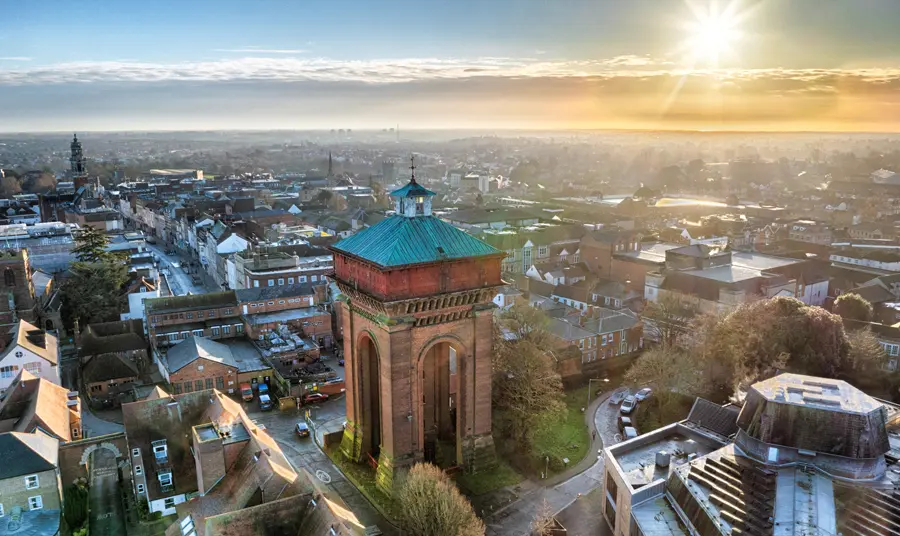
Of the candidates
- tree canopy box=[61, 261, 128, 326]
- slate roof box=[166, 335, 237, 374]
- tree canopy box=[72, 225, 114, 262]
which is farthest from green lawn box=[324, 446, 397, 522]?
tree canopy box=[72, 225, 114, 262]

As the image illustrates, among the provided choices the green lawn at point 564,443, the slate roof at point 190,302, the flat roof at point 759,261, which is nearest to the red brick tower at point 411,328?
the green lawn at point 564,443

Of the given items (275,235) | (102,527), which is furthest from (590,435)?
(275,235)

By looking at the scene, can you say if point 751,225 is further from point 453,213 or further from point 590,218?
point 453,213

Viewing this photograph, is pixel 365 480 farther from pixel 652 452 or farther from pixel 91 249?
pixel 91 249

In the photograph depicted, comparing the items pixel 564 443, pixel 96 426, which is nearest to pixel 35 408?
pixel 96 426

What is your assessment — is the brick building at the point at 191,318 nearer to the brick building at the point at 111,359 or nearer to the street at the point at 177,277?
the brick building at the point at 111,359

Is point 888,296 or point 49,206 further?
point 49,206
